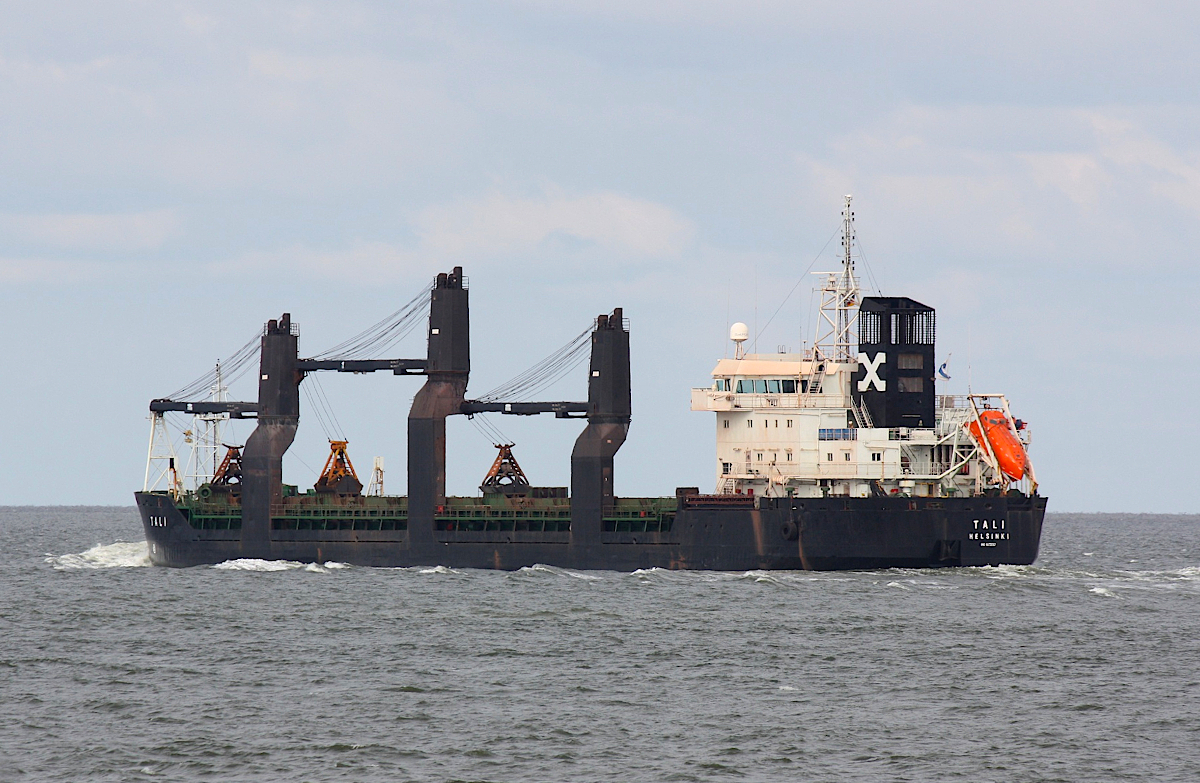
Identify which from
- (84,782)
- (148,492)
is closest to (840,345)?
(148,492)

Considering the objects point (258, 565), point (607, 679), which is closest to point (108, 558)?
point (258, 565)

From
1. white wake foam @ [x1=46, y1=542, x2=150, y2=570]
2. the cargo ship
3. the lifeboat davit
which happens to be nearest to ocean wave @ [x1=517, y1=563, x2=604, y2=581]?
the cargo ship

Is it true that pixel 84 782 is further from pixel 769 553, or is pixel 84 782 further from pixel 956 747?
pixel 769 553

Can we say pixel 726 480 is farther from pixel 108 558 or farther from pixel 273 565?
pixel 108 558

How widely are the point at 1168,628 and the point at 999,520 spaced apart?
10906 millimetres

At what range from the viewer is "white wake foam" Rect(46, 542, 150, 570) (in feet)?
219

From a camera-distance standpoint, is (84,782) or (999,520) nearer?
(84,782)

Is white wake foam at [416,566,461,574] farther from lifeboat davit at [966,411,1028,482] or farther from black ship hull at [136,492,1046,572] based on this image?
lifeboat davit at [966,411,1028,482]

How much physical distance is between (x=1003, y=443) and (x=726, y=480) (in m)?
9.83

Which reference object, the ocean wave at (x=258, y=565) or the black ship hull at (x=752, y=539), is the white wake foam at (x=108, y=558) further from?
the black ship hull at (x=752, y=539)

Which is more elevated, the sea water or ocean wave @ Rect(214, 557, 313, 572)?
ocean wave @ Rect(214, 557, 313, 572)

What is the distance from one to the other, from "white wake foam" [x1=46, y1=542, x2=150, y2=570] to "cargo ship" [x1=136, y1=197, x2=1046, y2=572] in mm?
5513

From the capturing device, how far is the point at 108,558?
71.3 metres

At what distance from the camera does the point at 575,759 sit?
28.0 m
